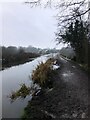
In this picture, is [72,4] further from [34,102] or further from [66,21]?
[34,102]

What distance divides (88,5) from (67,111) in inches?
150

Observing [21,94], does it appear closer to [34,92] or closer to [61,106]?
[34,92]

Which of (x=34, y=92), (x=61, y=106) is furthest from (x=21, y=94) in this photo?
(x=61, y=106)

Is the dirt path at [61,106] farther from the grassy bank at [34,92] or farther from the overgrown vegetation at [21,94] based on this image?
the overgrown vegetation at [21,94]

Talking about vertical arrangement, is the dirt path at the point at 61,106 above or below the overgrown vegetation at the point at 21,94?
above

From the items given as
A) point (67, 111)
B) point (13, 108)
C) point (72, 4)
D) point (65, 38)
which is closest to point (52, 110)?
point (67, 111)

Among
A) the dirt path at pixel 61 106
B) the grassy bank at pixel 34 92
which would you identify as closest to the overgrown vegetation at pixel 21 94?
the grassy bank at pixel 34 92

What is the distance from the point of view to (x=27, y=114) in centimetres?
969

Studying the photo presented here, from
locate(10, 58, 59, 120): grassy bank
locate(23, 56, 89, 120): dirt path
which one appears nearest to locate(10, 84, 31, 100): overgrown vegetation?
locate(10, 58, 59, 120): grassy bank

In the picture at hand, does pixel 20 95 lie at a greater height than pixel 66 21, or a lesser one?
lesser

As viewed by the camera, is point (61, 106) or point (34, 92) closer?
point (61, 106)

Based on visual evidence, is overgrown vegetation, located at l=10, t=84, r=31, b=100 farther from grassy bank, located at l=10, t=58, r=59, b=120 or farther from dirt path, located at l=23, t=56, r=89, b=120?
dirt path, located at l=23, t=56, r=89, b=120

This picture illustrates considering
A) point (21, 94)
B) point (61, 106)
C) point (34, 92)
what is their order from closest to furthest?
point (61, 106), point (21, 94), point (34, 92)

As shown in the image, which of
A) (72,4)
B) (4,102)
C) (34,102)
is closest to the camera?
(72,4)
